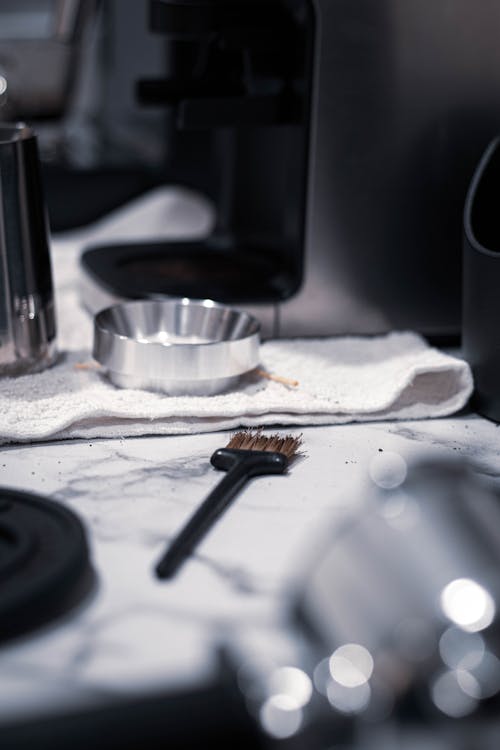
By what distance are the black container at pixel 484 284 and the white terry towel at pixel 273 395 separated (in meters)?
0.01

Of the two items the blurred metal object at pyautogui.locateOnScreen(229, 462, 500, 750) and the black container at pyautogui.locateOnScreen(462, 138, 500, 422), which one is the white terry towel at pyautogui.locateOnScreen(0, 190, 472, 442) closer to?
the black container at pyautogui.locateOnScreen(462, 138, 500, 422)

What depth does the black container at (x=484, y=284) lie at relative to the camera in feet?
2.14

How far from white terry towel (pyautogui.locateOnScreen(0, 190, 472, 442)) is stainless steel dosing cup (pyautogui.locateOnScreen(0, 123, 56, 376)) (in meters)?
0.02

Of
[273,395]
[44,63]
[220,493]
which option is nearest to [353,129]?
[273,395]

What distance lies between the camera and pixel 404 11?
2.44ft

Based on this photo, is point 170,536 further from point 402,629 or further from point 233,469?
point 402,629

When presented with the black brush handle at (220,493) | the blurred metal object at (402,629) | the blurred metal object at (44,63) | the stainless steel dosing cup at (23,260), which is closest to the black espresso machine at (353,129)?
the stainless steel dosing cup at (23,260)

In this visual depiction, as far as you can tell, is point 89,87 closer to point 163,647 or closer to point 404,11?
point 404,11

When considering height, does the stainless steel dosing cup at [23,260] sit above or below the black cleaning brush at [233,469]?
above

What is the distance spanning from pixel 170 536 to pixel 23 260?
25cm

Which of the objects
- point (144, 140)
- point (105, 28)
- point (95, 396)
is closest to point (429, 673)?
point (95, 396)

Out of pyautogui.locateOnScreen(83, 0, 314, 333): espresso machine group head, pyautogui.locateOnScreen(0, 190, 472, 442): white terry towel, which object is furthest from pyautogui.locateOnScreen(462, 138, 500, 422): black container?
pyautogui.locateOnScreen(83, 0, 314, 333): espresso machine group head

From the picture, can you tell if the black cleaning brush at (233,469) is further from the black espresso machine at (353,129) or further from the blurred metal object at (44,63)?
the blurred metal object at (44,63)

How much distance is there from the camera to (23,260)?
670 mm
